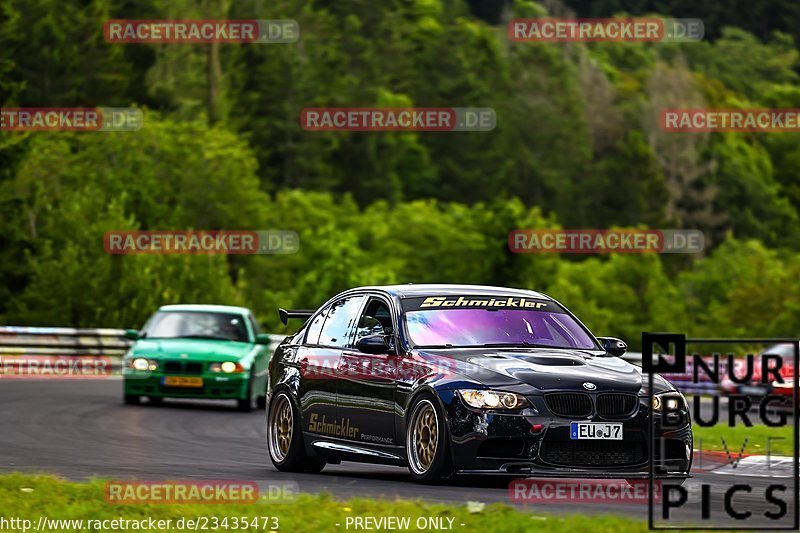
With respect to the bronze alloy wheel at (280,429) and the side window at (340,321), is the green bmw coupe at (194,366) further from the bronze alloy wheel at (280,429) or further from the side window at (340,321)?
the side window at (340,321)

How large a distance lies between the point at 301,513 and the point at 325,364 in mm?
4535

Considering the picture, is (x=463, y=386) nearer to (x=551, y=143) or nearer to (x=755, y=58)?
(x=551, y=143)

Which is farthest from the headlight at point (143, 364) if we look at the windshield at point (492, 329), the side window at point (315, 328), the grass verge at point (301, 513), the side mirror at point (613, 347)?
the grass verge at point (301, 513)

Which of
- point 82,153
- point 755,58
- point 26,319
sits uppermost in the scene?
point 755,58

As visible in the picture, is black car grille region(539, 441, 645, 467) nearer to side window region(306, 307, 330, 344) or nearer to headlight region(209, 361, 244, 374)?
side window region(306, 307, 330, 344)

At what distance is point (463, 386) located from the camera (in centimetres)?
1410

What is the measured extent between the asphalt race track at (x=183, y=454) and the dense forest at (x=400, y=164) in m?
27.8

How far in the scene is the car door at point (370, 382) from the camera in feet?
49.7

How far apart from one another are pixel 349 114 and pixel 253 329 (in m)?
98.6

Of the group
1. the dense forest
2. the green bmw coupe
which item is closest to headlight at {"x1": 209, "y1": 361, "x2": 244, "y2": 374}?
the green bmw coupe

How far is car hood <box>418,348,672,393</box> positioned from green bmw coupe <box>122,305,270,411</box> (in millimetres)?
12209

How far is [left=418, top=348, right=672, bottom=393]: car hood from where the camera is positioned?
14047 millimetres

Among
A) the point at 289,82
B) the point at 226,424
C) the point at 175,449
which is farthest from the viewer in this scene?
the point at 289,82

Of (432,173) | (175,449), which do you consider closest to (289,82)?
(432,173)
